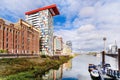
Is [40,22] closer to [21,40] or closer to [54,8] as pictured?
[54,8]

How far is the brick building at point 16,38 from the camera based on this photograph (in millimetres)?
80938

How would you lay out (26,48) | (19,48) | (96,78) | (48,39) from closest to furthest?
(96,78)
(19,48)
(26,48)
(48,39)

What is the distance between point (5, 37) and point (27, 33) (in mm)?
29828

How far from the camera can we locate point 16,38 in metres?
94.2

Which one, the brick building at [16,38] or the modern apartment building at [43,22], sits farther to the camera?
the modern apartment building at [43,22]

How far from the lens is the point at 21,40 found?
3932 inches

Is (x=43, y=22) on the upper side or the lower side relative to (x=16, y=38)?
upper

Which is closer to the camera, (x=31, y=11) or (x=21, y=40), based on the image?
(x=21, y=40)

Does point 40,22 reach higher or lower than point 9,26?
higher

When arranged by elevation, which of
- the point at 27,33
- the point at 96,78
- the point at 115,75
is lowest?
the point at 96,78

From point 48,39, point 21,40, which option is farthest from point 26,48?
point 48,39

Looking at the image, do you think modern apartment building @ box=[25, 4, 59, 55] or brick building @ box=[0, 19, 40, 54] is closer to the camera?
brick building @ box=[0, 19, 40, 54]

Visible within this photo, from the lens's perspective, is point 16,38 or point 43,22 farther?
point 43,22

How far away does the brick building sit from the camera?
80938 millimetres
